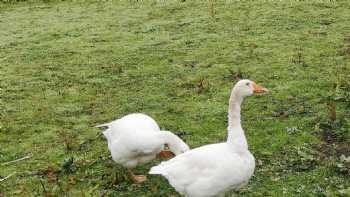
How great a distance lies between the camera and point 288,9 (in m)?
21.0

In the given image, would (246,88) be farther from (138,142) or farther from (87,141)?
(87,141)

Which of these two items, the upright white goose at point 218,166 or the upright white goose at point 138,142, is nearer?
the upright white goose at point 218,166

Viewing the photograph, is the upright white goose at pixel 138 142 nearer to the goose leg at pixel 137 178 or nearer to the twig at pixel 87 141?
the goose leg at pixel 137 178

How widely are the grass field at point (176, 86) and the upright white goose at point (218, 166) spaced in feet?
4.18

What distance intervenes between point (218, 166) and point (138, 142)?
5.46 ft

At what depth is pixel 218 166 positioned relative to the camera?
7871 millimetres

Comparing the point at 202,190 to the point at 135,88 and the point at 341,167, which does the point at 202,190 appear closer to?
the point at 341,167

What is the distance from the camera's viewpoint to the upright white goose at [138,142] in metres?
9.02

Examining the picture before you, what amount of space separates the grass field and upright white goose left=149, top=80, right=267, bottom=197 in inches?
50.2

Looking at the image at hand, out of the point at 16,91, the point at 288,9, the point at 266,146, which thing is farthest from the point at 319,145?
the point at 288,9

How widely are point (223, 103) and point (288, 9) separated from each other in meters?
9.14

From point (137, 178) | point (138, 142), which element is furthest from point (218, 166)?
point (137, 178)

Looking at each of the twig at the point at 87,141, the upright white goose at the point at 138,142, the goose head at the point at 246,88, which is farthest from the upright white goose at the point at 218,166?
the twig at the point at 87,141

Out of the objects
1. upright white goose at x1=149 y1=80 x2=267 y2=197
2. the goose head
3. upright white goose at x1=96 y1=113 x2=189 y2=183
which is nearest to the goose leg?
upright white goose at x1=96 y1=113 x2=189 y2=183
